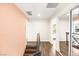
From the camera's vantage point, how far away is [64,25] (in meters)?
5.66

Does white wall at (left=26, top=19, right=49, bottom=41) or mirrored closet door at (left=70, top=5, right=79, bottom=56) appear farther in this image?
white wall at (left=26, top=19, right=49, bottom=41)

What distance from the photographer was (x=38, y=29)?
25.6 feet

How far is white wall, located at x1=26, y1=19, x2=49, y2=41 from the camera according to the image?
768 cm

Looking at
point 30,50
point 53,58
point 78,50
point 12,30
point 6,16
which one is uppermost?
point 6,16

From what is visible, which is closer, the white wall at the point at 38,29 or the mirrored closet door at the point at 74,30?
the mirrored closet door at the point at 74,30

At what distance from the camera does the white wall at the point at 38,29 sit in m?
7.68

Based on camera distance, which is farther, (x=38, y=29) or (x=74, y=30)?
(x=38, y=29)

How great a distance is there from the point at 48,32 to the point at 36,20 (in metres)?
1.27

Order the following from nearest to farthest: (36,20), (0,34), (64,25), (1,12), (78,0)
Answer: (78,0), (0,34), (1,12), (64,25), (36,20)

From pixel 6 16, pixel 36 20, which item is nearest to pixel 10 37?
pixel 6 16

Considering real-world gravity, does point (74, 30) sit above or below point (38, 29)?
below

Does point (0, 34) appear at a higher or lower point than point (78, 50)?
higher

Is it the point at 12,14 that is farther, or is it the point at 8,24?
the point at 12,14

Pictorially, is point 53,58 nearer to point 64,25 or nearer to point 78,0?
point 78,0
